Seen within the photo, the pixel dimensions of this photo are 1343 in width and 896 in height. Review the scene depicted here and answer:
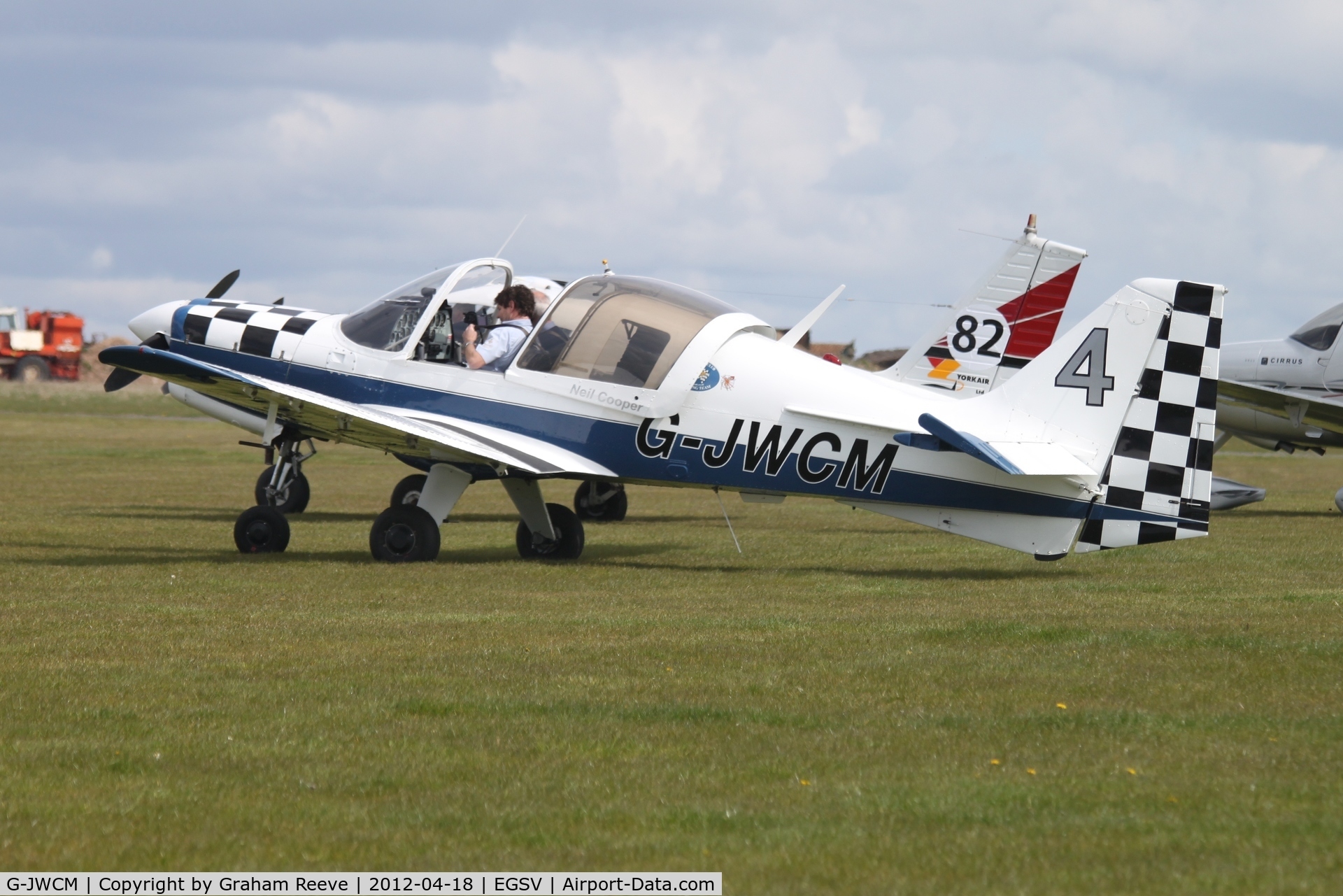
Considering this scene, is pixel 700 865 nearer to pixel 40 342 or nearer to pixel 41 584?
pixel 41 584

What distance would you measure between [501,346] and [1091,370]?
4.80m

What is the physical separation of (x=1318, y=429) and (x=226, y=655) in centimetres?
1611

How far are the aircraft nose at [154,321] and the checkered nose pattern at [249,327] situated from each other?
17.7 inches

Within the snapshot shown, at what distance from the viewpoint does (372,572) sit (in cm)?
1159

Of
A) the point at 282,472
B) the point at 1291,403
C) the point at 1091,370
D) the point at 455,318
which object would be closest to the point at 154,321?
the point at 282,472

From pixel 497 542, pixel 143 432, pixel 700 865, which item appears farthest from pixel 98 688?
pixel 143 432

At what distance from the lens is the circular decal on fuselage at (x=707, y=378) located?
11.7 meters

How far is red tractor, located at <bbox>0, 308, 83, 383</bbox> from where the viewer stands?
65812mm

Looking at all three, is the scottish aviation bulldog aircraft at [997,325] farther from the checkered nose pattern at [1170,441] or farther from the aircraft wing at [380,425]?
the checkered nose pattern at [1170,441]

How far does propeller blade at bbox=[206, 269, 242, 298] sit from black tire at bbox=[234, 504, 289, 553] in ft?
13.6

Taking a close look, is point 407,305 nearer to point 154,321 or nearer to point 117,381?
point 154,321

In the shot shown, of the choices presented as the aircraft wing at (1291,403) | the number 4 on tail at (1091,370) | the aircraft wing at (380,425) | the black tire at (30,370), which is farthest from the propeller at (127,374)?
the black tire at (30,370)

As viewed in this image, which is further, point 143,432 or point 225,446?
point 143,432

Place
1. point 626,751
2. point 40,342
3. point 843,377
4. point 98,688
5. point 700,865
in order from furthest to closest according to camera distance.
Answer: point 40,342, point 843,377, point 98,688, point 626,751, point 700,865
